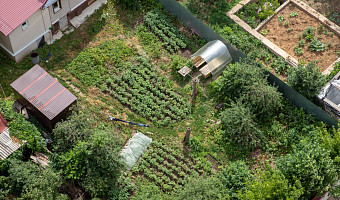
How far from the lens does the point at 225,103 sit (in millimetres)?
27578

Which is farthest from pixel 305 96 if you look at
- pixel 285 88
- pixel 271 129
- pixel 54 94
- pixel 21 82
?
pixel 21 82

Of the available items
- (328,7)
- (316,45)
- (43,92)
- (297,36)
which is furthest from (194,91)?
(328,7)

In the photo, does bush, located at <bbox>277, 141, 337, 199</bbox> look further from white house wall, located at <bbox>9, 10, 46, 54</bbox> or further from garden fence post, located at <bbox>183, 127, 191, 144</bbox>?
white house wall, located at <bbox>9, 10, 46, 54</bbox>

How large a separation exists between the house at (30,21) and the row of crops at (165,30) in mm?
4716

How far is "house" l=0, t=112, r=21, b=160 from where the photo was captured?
23.5m

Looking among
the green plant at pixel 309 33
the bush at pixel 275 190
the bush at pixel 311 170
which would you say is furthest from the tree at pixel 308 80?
the bush at pixel 275 190

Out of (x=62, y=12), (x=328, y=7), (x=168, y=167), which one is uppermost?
(x=62, y=12)

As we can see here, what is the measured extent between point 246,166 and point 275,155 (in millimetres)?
2144

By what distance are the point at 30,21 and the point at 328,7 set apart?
2097cm

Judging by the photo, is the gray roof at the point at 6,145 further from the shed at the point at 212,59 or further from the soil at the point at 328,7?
the soil at the point at 328,7

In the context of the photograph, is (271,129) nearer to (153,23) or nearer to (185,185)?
(185,185)

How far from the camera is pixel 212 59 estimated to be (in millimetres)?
29172

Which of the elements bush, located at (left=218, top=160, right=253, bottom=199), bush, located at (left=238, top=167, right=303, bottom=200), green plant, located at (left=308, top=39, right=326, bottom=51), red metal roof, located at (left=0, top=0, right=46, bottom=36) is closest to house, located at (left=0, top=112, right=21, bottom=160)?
red metal roof, located at (left=0, top=0, right=46, bottom=36)

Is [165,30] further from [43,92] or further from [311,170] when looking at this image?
[311,170]
